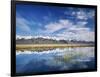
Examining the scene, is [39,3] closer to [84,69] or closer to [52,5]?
[52,5]

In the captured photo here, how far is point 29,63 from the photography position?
209cm

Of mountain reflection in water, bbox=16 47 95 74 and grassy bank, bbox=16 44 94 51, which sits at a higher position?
grassy bank, bbox=16 44 94 51

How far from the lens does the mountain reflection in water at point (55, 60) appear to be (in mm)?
2070

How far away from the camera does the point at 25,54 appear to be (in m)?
2.07

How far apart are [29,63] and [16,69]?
142mm

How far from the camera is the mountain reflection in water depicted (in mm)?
2070

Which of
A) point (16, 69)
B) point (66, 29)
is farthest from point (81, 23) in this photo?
point (16, 69)

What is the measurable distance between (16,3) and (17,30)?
262 mm

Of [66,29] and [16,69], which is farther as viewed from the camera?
[66,29]

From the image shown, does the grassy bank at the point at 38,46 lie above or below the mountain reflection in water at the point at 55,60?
above

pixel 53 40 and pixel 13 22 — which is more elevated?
pixel 13 22

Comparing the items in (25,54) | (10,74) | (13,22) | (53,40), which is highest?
(13,22)

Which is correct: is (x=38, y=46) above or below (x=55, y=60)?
above

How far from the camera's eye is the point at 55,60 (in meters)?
2.18
